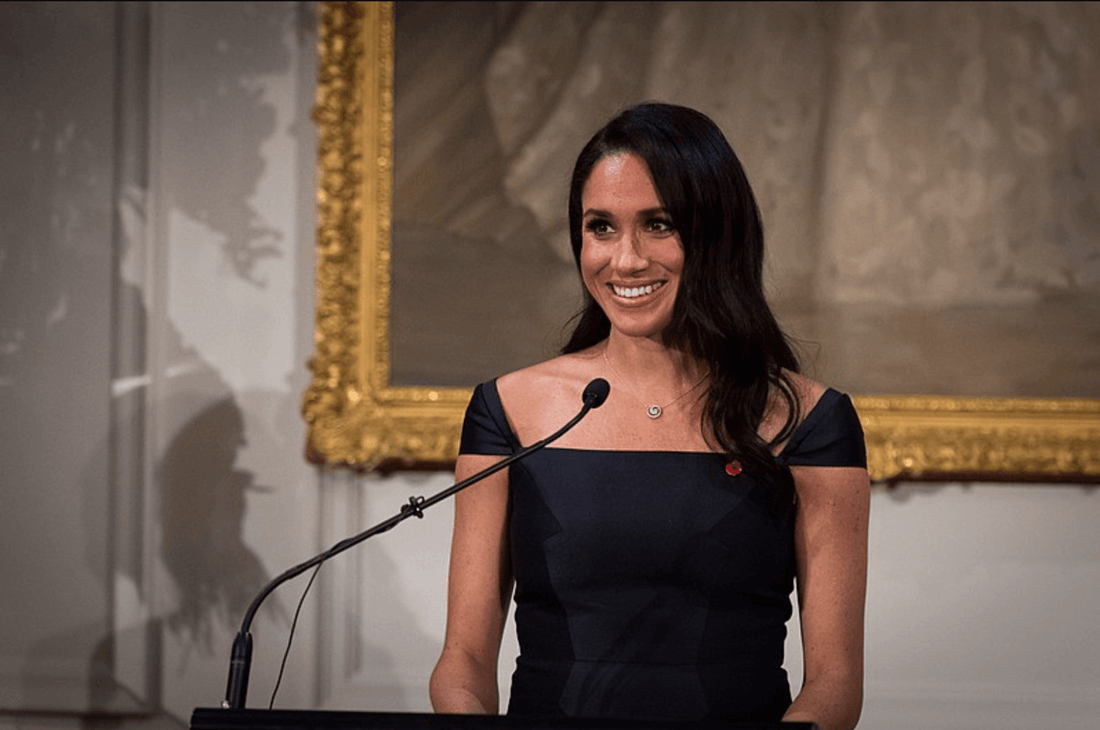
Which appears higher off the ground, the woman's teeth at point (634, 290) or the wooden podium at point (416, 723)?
the woman's teeth at point (634, 290)

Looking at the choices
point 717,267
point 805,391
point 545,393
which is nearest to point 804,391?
point 805,391

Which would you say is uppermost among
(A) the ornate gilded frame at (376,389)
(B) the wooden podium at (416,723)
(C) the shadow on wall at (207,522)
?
(A) the ornate gilded frame at (376,389)

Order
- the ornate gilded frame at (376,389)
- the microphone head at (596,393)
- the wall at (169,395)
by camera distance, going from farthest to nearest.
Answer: the wall at (169,395), the ornate gilded frame at (376,389), the microphone head at (596,393)

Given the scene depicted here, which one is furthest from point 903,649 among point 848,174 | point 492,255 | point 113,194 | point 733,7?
point 113,194

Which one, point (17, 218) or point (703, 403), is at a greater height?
point (17, 218)

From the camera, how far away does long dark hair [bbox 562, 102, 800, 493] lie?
157cm

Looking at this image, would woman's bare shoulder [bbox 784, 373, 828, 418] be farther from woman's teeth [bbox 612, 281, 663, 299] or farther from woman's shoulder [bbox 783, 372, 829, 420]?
woman's teeth [bbox 612, 281, 663, 299]

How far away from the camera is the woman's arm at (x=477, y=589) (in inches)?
64.4

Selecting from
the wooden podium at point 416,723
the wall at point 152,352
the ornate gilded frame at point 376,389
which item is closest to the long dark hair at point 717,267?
the wooden podium at point 416,723

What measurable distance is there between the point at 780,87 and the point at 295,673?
1.73m

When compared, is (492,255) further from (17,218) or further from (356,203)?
(17,218)

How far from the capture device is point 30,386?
2957 millimetres

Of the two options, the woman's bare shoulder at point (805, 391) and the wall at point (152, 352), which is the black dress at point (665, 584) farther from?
the wall at point (152, 352)

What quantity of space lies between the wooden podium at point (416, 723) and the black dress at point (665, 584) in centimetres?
53
